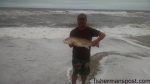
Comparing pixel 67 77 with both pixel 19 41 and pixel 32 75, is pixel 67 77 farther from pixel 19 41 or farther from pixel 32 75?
pixel 19 41

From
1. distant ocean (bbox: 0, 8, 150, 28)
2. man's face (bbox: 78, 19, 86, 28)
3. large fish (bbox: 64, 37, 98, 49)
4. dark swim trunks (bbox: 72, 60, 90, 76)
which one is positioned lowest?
distant ocean (bbox: 0, 8, 150, 28)

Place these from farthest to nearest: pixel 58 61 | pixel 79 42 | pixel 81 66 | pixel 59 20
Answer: pixel 59 20
pixel 58 61
pixel 81 66
pixel 79 42

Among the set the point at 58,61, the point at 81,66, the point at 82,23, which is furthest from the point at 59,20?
the point at 82,23

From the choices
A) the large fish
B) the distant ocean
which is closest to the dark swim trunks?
the large fish

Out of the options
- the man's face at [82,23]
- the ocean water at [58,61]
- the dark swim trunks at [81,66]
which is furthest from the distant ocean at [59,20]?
the man's face at [82,23]

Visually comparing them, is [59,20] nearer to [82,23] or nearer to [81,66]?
[81,66]

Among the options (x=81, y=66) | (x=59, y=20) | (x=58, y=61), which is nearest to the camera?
(x=81, y=66)

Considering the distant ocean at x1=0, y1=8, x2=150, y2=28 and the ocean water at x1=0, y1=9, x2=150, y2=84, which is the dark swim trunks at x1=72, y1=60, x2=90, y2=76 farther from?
the distant ocean at x1=0, y1=8, x2=150, y2=28

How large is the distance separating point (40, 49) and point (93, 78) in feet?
15.5

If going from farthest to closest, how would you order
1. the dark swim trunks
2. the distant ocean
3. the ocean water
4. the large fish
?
the distant ocean < the ocean water < the dark swim trunks < the large fish

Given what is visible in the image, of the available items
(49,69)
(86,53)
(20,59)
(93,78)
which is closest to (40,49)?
(20,59)

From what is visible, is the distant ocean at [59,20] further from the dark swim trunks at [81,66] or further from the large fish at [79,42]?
the large fish at [79,42]

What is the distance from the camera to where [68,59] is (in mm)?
10375

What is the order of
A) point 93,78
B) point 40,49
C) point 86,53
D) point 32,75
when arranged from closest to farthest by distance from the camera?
point 86,53
point 93,78
point 32,75
point 40,49
